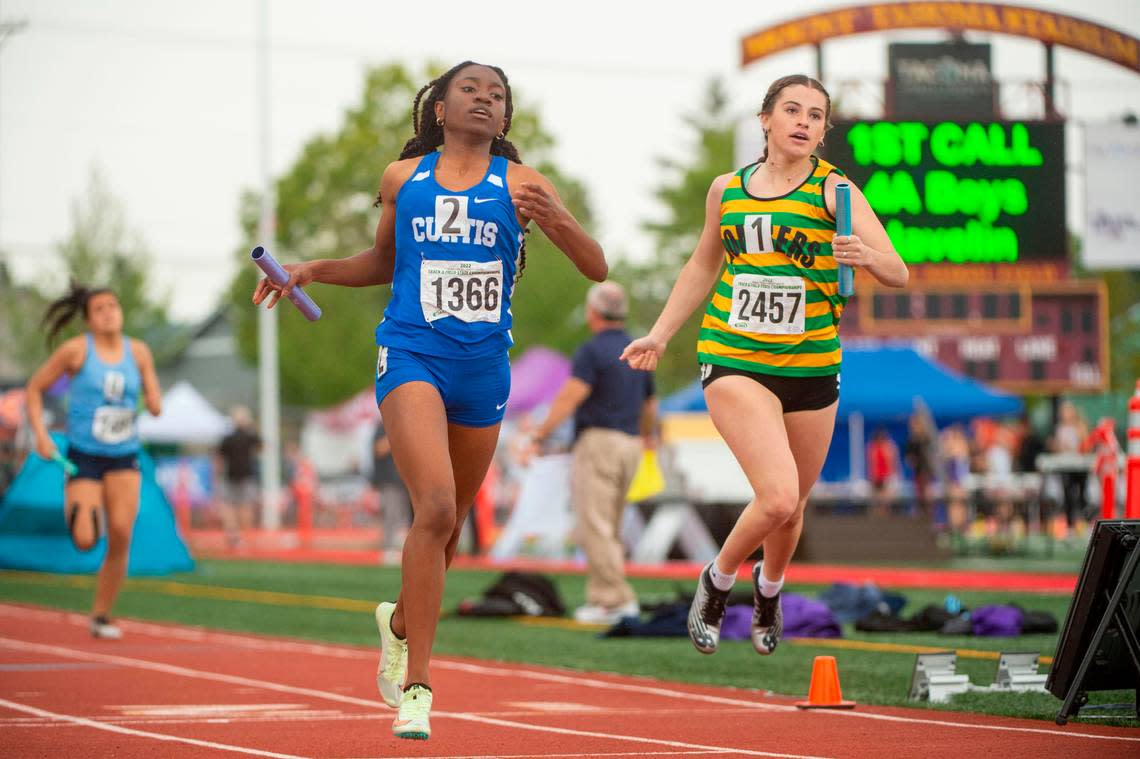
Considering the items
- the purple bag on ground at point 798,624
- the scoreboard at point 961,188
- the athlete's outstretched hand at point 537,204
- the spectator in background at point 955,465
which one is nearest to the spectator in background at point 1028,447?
the spectator in background at point 955,465

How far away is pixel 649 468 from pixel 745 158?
364 centimetres

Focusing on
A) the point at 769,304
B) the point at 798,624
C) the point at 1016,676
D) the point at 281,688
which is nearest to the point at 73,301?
the point at 281,688

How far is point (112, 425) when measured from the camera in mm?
12102

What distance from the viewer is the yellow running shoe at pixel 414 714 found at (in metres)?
5.84

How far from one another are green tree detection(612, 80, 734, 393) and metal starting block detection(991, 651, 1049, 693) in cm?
5861

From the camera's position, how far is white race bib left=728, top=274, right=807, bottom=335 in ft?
24.0

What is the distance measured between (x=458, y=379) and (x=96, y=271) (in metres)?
48.8

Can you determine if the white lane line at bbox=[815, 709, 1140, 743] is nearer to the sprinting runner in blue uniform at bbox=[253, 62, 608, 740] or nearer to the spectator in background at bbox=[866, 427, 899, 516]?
the sprinting runner in blue uniform at bbox=[253, 62, 608, 740]

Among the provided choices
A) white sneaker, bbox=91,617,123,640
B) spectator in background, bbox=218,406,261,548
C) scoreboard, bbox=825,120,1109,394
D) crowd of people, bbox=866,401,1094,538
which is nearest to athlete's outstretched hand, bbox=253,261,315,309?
white sneaker, bbox=91,617,123,640

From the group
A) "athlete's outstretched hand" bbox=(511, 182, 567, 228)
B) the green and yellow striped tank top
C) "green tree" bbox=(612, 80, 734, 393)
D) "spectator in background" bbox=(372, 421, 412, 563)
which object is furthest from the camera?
"green tree" bbox=(612, 80, 734, 393)

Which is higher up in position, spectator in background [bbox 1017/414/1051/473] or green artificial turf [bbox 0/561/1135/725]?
spectator in background [bbox 1017/414/1051/473]

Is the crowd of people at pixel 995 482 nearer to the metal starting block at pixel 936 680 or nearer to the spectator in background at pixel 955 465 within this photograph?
the spectator in background at pixel 955 465

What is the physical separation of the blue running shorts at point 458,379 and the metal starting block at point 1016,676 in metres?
2.88

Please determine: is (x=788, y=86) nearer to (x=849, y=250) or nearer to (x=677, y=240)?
(x=849, y=250)
